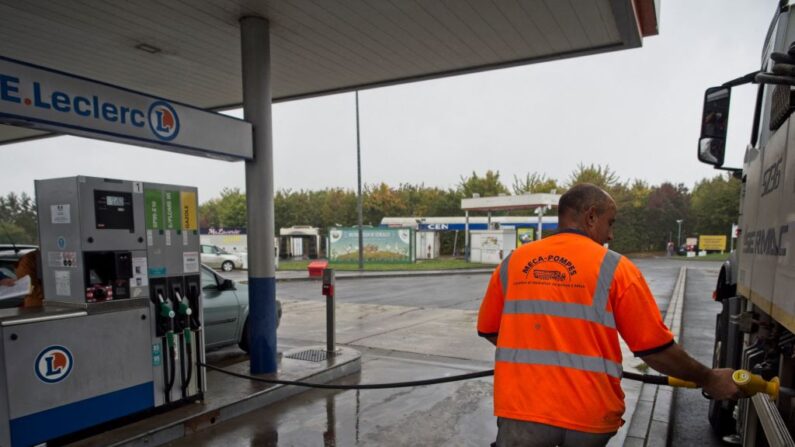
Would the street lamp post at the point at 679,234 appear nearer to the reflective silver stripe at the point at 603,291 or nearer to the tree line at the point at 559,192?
the tree line at the point at 559,192

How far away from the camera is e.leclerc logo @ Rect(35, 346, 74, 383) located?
3695 millimetres

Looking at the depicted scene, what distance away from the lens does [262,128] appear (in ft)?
18.0

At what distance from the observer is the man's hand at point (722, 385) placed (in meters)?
2.07

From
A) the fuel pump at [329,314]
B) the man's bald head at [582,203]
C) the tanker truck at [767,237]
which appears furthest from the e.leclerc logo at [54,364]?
the tanker truck at [767,237]

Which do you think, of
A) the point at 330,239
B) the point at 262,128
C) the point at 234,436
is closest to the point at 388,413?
the point at 234,436

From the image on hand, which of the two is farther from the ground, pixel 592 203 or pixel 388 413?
pixel 592 203

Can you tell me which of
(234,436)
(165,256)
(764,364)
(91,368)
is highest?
(165,256)

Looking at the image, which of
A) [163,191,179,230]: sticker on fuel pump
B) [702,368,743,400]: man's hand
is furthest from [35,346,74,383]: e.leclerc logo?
[702,368,743,400]: man's hand

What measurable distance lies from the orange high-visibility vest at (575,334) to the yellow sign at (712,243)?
171ft

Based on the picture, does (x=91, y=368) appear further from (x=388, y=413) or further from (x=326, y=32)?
(x=326, y=32)

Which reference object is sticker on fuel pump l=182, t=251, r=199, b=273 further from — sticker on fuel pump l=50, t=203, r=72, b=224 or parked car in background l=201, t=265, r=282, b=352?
parked car in background l=201, t=265, r=282, b=352

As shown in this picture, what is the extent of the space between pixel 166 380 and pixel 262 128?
2.73 meters

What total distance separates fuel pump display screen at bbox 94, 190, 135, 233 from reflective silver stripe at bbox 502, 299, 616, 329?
3577mm

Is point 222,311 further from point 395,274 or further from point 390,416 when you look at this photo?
point 395,274
